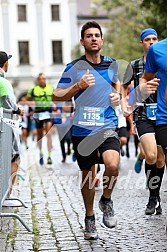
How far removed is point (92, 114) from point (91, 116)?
0.07 feet

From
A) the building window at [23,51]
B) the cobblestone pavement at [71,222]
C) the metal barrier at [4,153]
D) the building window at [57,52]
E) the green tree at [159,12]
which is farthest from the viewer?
the building window at [57,52]

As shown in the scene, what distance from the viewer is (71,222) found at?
8078 millimetres

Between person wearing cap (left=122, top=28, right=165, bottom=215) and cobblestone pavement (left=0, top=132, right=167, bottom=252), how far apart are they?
25cm

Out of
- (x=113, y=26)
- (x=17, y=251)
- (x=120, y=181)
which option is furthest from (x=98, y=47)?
(x=113, y=26)

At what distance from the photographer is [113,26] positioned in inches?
1752

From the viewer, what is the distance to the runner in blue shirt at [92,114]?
7.07 metres

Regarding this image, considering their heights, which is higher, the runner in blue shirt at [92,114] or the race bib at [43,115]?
the runner in blue shirt at [92,114]

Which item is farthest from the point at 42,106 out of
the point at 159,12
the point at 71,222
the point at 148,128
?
the point at 71,222

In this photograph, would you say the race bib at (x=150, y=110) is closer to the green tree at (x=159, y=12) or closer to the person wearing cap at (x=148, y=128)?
the person wearing cap at (x=148, y=128)

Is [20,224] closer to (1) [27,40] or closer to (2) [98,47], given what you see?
(2) [98,47]

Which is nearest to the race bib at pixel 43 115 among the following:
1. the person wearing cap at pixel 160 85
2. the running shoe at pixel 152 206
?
the running shoe at pixel 152 206

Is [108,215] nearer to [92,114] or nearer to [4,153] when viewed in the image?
[92,114]

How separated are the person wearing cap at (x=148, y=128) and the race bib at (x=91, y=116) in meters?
1.19

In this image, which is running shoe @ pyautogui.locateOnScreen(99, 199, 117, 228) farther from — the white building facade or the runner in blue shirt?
the white building facade
